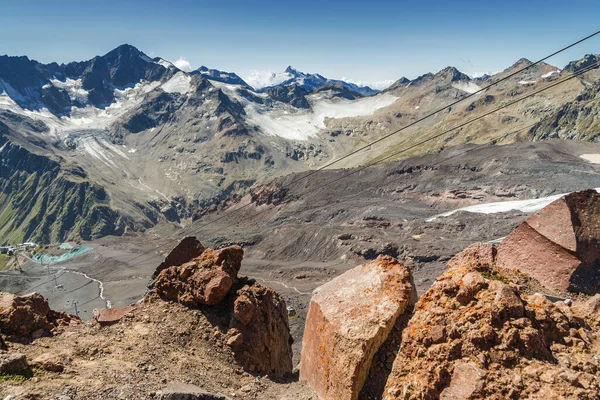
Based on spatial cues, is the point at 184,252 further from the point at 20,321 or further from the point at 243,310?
the point at 20,321

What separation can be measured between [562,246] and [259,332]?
9581 mm

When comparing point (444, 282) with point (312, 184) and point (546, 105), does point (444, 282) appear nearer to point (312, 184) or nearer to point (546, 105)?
point (312, 184)

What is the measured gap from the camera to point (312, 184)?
125 meters

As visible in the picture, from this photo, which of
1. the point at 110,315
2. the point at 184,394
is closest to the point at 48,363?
the point at 184,394

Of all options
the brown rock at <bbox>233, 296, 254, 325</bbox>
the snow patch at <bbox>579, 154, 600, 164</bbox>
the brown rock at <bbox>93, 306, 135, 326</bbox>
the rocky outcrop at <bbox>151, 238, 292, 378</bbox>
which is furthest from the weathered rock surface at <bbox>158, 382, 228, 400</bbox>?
the snow patch at <bbox>579, 154, 600, 164</bbox>

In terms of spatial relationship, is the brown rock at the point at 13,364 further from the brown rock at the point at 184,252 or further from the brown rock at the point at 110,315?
the brown rock at the point at 184,252

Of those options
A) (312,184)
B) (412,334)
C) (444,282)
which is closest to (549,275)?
(444,282)

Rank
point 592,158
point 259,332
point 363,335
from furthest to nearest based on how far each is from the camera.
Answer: point 592,158
point 259,332
point 363,335

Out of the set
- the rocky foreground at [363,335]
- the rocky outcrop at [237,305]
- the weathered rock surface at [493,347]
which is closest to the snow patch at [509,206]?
the rocky outcrop at [237,305]

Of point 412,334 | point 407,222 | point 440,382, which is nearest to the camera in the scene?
point 440,382

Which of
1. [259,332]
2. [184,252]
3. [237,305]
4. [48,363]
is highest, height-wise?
[184,252]

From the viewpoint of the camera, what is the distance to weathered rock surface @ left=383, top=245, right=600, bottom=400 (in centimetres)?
570

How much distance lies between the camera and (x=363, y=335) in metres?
8.17

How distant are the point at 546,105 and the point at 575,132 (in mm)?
51880
